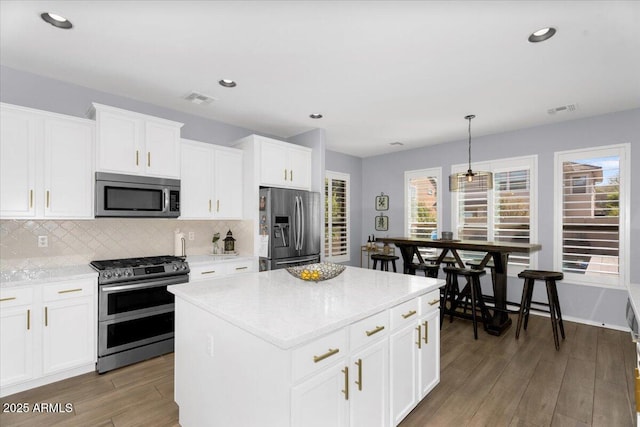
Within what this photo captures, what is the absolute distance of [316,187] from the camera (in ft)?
15.3

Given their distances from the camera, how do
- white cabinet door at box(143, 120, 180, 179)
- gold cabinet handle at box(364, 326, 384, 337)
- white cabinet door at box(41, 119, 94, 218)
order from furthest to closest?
white cabinet door at box(143, 120, 180, 179) → white cabinet door at box(41, 119, 94, 218) → gold cabinet handle at box(364, 326, 384, 337)

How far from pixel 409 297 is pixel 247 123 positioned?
336 centimetres

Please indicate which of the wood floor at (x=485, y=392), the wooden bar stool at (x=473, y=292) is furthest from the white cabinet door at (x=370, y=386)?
the wooden bar stool at (x=473, y=292)

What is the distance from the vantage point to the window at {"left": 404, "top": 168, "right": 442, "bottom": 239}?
5.60 meters

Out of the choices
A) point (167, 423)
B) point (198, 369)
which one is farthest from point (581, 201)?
point (167, 423)

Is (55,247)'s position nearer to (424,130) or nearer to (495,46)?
(495,46)

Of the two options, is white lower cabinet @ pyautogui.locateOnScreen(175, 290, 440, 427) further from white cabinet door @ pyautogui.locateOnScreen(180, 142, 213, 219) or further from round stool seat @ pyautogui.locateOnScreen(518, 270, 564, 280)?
round stool seat @ pyautogui.locateOnScreen(518, 270, 564, 280)

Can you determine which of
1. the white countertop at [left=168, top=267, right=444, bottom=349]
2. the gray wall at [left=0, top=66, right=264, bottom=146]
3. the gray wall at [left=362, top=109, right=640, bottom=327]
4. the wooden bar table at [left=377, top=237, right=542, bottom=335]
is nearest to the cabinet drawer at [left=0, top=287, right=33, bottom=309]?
the white countertop at [left=168, top=267, right=444, bottom=349]

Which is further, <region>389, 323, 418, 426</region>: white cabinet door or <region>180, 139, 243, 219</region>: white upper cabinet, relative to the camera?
<region>180, 139, 243, 219</region>: white upper cabinet

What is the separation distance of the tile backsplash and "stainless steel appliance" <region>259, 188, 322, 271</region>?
1.00 feet

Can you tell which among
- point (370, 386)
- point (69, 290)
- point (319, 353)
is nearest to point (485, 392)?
point (370, 386)

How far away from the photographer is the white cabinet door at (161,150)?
10.7 feet

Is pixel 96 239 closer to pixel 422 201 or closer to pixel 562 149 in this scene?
pixel 422 201

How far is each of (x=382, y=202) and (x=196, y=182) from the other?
3819 millimetres
